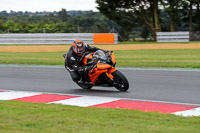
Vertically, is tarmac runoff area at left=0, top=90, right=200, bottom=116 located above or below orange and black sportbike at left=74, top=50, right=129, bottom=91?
below

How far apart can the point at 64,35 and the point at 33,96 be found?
2633 cm

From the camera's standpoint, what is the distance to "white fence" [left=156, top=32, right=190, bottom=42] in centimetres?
3481

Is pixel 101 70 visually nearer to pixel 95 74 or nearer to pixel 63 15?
pixel 95 74

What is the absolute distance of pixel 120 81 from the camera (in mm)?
10227

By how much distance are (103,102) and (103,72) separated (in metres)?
1.13

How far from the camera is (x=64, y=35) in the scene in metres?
36.3

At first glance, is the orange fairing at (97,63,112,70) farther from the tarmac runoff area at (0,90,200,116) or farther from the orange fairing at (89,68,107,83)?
the tarmac runoff area at (0,90,200,116)

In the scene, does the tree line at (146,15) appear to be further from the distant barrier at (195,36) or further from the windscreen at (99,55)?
the windscreen at (99,55)

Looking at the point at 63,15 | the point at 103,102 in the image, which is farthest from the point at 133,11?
the point at 63,15

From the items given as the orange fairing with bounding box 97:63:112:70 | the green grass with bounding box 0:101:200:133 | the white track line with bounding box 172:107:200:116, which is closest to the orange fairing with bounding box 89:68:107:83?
the orange fairing with bounding box 97:63:112:70

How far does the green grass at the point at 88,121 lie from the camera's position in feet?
19.0

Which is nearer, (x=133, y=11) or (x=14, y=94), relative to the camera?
(x=14, y=94)

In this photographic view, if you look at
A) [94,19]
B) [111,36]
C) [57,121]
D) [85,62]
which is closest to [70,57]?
[85,62]

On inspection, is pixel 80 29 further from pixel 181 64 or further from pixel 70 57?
pixel 70 57
